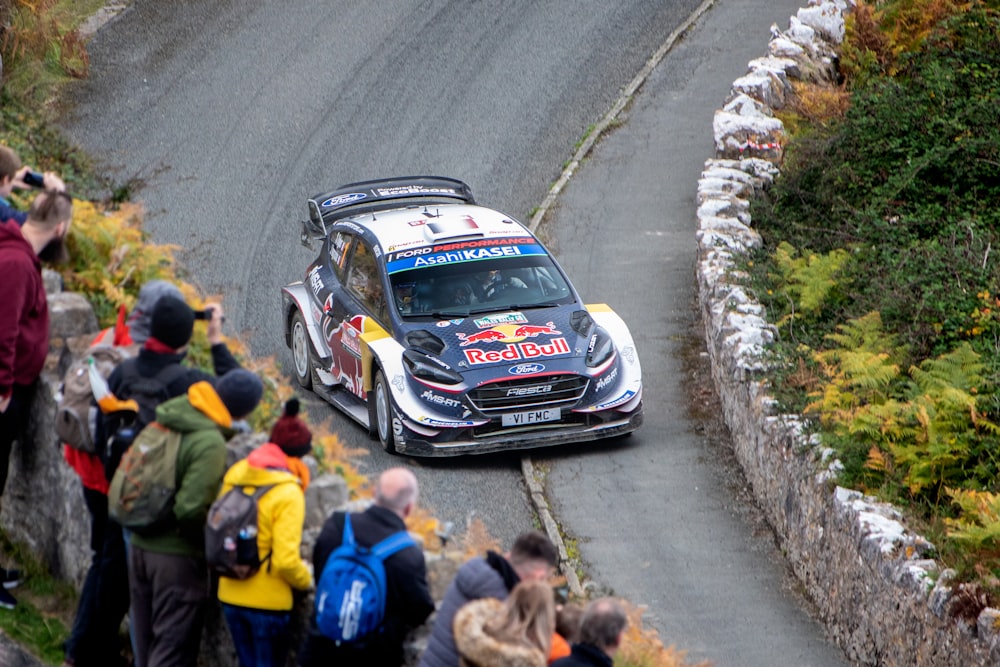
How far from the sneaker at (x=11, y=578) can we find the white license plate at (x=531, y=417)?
568cm

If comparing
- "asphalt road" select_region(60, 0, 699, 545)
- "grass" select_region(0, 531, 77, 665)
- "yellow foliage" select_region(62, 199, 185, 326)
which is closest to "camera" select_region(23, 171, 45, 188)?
"yellow foliage" select_region(62, 199, 185, 326)

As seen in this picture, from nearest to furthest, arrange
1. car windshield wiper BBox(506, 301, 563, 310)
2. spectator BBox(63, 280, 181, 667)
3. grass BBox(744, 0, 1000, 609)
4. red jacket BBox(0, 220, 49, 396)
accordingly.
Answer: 1. spectator BBox(63, 280, 181, 667)
2. red jacket BBox(0, 220, 49, 396)
3. grass BBox(744, 0, 1000, 609)
4. car windshield wiper BBox(506, 301, 563, 310)

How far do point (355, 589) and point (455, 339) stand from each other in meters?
7.51

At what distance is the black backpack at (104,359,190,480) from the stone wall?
5.68 meters

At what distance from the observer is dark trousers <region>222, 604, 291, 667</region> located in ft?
A: 24.1

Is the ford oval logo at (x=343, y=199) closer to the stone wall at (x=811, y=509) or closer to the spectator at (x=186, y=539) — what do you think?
the stone wall at (x=811, y=509)

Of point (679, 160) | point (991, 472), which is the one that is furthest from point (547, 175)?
point (991, 472)

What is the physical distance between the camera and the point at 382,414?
14539 millimetres

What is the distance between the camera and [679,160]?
73.7ft

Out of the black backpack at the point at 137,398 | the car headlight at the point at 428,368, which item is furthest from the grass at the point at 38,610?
the car headlight at the point at 428,368

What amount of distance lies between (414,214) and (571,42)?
11.4m

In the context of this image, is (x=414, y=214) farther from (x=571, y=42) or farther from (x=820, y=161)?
(x=571, y=42)

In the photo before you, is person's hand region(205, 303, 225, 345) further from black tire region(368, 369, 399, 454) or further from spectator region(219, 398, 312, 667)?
black tire region(368, 369, 399, 454)

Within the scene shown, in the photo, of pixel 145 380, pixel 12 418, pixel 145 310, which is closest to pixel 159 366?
pixel 145 380
